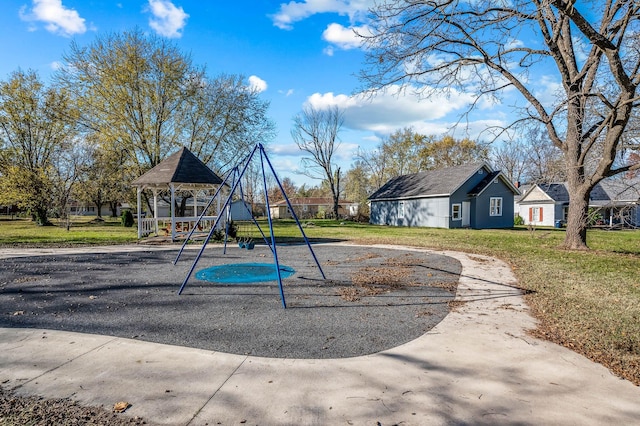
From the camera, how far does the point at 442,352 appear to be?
391cm

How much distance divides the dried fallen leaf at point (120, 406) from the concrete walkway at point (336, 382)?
2.7 inches

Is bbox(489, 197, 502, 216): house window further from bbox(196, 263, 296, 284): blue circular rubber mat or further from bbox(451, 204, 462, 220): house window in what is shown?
bbox(196, 263, 296, 284): blue circular rubber mat

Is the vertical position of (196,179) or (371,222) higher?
(196,179)

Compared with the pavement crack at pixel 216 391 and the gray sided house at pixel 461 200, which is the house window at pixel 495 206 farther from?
the pavement crack at pixel 216 391

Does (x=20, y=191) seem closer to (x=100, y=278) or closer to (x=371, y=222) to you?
(x=100, y=278)

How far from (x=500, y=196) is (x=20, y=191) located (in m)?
34.7

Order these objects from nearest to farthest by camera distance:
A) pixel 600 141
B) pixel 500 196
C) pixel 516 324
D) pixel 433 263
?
1. pixel 516 324
2. pixel 433 263
3. pixel 600 141
4. pixel 500 196

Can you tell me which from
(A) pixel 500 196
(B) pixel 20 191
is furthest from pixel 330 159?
(B) pixel 20 191

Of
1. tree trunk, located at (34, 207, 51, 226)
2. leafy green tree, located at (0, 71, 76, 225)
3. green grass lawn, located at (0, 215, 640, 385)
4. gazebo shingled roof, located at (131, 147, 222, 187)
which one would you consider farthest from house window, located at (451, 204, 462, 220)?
tree trunk, located at (34, 207, 51, 226)

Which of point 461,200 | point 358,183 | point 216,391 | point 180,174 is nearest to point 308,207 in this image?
point 358,183

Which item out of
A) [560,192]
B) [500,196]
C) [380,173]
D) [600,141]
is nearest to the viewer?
[600,141]

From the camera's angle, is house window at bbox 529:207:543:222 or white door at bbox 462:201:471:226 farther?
house window at bbox 529:207:543:222

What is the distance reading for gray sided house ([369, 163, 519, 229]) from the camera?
84.3ft

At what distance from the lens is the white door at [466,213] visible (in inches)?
1029
